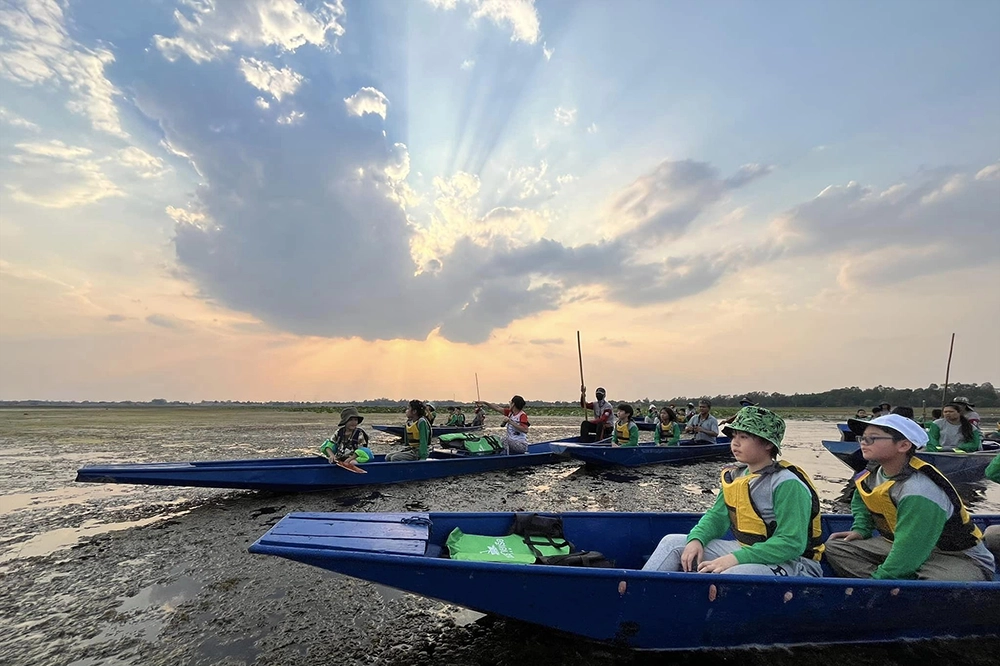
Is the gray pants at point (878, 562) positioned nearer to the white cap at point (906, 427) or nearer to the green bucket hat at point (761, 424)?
the white cap at point (906, 427)

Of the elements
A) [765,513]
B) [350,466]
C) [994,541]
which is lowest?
[994,541]

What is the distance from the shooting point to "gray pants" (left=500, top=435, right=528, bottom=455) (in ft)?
39.2

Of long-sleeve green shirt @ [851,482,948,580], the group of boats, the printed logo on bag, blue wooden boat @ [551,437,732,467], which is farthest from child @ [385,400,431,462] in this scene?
long-sleeve green shirt @ [851,482,948,580]

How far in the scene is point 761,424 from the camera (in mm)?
3395

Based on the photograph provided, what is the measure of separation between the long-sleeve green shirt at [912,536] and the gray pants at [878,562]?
13 centimetres

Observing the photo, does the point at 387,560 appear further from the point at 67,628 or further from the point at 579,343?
the point at 579,343

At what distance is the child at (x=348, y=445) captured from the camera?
881 centimetres

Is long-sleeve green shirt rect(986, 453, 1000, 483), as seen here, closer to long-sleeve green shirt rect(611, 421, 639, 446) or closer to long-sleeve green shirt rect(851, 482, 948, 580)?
long-sleeve green shirt rect(851, 482, 948, 580)

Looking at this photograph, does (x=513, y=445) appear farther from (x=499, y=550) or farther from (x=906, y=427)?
(x=906, y=427)

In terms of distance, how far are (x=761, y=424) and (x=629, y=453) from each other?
28.5ft

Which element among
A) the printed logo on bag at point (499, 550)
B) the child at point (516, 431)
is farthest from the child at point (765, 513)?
the child at point (516, 431)

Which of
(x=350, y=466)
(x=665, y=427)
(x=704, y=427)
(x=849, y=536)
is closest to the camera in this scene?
(x=849, y=536)

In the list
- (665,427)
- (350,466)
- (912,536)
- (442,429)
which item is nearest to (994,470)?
(912,536)

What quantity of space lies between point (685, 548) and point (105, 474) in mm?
8407
